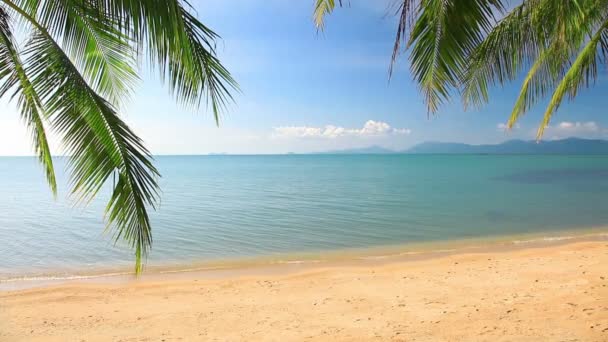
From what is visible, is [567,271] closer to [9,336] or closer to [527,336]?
[527,336]

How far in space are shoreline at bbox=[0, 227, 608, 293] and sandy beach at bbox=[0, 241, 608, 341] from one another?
1.63ft

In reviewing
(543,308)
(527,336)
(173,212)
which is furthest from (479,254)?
(173,212)

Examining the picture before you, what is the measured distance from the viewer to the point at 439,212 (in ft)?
62.8

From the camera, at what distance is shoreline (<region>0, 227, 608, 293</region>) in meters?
9.33

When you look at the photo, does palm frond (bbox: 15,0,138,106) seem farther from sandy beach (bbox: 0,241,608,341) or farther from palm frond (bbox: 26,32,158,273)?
sandy beach (bbox: 0,241,608,341)

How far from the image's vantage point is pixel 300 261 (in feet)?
35.3

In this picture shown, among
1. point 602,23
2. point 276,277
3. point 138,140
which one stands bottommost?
point 276,277

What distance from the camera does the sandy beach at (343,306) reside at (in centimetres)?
534

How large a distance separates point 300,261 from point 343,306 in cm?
429

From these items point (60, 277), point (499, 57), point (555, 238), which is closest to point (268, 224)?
point (60, 277)

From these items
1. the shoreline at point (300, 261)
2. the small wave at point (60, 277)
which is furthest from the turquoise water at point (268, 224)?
the shoreline at point (300, 261)

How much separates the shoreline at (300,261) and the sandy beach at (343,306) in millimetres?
498

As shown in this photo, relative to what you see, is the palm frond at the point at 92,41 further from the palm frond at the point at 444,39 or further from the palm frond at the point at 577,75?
the palm frond at the point at 577,75

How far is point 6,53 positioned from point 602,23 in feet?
22.3
